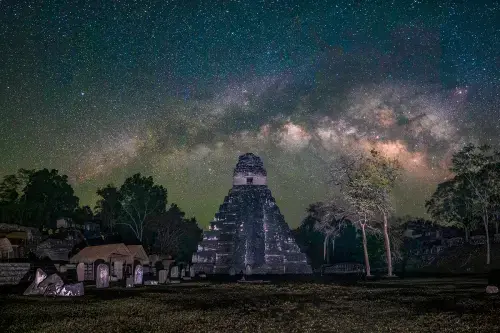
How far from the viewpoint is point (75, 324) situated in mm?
15430

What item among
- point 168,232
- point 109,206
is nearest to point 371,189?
point 168,232

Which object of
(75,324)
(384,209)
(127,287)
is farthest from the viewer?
(384,209)

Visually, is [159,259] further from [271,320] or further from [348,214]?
[271,320]

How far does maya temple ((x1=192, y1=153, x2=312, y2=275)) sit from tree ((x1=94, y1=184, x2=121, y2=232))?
3427 centimetres

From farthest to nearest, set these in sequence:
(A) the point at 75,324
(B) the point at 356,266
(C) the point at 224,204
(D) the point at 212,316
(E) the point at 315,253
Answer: (E) the point at 315,253, (B) the point at 356,266, (C) the point at 224,204, (D) the point at 212,316, (A) the point at 75,324

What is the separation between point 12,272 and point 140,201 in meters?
55.6

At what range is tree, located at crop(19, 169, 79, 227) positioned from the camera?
79.3m

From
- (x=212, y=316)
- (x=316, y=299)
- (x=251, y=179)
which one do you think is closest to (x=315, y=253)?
(x=251, y=179)

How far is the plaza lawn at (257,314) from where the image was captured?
14.5 m

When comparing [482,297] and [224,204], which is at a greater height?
[224,204]

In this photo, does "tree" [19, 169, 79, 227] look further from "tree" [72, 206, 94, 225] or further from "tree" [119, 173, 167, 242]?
"tree" [119, 173, 167, 242]

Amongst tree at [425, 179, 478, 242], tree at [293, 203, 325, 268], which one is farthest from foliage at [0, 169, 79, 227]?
tree at [425, 179, 478, 242]

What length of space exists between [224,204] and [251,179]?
5328 millimetres

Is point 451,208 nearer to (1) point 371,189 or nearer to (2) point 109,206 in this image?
(1) point 371,189
